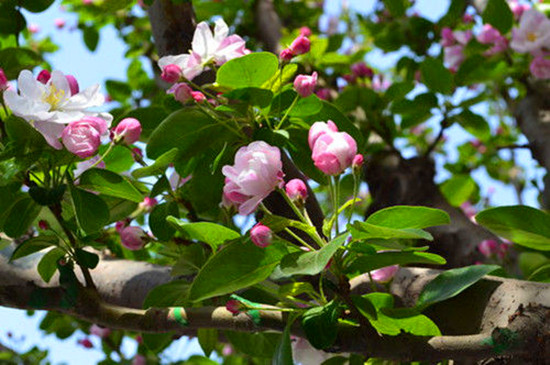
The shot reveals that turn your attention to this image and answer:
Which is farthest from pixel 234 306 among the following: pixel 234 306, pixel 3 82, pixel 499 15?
pixel 499 15

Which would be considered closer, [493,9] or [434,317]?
[434,317]

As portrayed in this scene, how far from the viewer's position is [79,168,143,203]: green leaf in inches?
34.3

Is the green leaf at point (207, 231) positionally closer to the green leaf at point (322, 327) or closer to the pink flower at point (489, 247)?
the green leaf at point (322, 327)

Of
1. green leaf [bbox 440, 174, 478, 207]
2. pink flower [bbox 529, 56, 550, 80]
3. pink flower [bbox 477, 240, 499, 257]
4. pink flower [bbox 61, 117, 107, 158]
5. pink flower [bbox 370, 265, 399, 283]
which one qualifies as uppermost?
pink flower [bbox 61, 117, 107, 158]

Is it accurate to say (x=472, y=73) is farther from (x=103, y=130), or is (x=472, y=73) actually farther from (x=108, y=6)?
(x=103, y=130)

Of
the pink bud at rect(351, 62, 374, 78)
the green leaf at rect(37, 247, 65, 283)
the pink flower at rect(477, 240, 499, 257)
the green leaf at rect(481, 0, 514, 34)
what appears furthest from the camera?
the pink bud at rect(351, 62, 374, 78)

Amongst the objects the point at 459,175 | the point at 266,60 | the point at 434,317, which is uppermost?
the point at 266,60

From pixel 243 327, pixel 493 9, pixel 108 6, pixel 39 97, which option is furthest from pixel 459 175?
pixel 39 97

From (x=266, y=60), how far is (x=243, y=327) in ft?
1.17

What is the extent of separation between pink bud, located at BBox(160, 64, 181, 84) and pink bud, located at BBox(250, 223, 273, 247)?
0.29 m

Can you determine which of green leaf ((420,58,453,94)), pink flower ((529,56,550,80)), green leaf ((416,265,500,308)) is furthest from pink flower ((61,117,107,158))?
pink flower ((529,56,550,80))

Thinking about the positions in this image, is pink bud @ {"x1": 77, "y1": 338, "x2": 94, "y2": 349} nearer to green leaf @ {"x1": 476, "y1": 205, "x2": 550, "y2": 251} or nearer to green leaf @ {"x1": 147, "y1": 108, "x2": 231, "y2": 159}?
green leaf @ {"x1": 147, "y1": 108, "x2": 231, "y2": 159}

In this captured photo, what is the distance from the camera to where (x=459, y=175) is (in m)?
2.02

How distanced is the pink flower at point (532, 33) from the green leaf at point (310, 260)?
122cm
